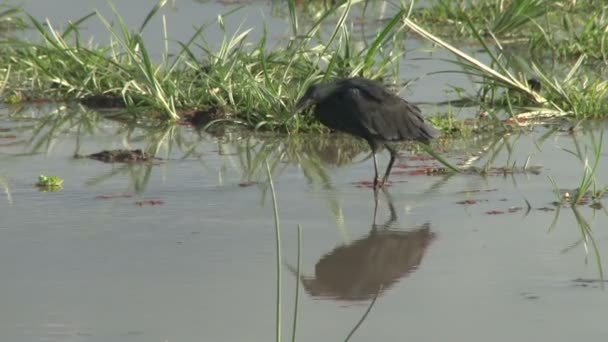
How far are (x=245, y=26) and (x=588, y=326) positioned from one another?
707 cm

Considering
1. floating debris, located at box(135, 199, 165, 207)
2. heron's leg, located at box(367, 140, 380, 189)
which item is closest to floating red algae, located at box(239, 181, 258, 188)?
floating debris, located at box(135, 199, 165, 207)

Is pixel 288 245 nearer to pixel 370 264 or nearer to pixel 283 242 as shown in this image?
pixel 283 242

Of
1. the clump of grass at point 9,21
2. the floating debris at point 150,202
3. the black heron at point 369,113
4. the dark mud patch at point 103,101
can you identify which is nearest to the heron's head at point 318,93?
the black heron at point 369,113

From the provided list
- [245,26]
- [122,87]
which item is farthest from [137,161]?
[245,26]

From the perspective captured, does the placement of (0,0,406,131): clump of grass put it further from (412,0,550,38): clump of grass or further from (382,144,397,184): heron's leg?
(412,0,550,38): clump of grass

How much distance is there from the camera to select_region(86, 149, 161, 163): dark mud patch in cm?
777

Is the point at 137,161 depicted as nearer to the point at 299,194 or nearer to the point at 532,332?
the point at 299,194

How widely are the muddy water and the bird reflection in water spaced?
0.01 metres

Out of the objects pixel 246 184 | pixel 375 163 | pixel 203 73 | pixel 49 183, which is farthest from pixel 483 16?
pixel 49 183

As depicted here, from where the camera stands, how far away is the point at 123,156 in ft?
25.6

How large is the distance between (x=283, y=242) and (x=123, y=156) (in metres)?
1.93

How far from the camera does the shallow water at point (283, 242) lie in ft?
16.4

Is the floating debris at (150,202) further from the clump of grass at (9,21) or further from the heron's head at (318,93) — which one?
the clump of grass at (9,21)

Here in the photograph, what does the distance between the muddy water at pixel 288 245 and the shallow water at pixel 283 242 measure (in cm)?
1
